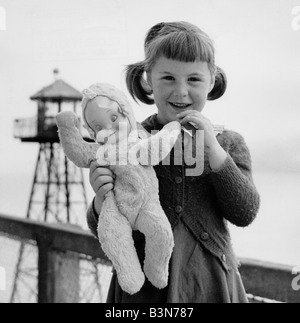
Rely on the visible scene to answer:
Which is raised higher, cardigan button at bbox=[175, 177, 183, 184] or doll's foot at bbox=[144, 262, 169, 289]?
cardigan button at bbox=[175, 177, 183, 184]

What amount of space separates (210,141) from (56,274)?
103 centimetres

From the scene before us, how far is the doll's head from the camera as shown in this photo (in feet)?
2.66

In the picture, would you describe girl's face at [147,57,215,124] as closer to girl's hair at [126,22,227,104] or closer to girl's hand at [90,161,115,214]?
girl's hair at [126,22,227,104]

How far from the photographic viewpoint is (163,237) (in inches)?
30.0

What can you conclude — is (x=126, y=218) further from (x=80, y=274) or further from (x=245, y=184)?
A: (x=80, y=274)

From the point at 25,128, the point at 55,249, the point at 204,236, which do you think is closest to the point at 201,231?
the point at 204,236

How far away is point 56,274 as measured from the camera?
166 cm

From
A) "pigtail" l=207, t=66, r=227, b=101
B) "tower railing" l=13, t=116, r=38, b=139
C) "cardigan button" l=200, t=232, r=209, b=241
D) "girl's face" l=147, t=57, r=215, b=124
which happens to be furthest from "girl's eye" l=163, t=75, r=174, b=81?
"tower railing" l=13, t=116, r=38, b=139

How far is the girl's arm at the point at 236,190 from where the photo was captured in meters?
0.79

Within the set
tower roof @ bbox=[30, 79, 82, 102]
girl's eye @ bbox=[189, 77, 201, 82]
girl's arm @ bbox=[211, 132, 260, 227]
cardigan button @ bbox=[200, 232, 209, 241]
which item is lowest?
cardigan button @ bbox=[200, 232, 209, 241]

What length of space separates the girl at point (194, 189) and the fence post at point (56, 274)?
80 cm

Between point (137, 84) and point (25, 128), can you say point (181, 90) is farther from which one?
point (25, 128)
